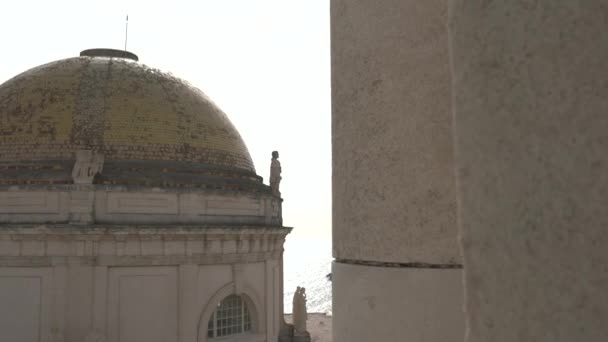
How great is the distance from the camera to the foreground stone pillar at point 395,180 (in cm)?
247

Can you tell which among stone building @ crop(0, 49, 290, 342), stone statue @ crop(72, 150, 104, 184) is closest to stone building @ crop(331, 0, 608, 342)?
stone building @ crop(0, 49, 290, 342)

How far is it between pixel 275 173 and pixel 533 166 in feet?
74.4

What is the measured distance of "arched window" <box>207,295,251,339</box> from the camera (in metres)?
19.9

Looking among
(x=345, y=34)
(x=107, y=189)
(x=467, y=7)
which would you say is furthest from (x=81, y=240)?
(x=467, y=7)

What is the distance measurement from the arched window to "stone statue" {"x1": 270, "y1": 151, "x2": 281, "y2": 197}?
481cm

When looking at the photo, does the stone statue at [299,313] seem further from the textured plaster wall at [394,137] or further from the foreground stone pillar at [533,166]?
the foreground stone pillar at [533,166]

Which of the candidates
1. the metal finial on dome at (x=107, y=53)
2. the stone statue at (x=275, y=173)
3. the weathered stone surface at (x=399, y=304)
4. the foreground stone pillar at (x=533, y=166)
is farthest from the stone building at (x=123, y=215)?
the foreground stone pillar at (x=533, y=166)

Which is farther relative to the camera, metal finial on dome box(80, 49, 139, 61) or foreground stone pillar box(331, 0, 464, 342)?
metal finial on dome box(80, 49, 139, 61)

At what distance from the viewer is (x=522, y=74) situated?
4.88 ft

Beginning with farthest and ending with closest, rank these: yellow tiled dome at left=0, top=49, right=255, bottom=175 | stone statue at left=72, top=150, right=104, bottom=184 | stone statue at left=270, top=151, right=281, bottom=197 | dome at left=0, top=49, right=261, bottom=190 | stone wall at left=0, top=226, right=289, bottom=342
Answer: stone statue at left=270, top=151, right=281, bottom=197 → yellow tiled dome at left=0, top=49, right=255, bottom=175 → dome at left=0, top=49, right=261, bottom=190 → stone statue at left=72, top=150, right=104, bottom=184 → stone wall at left=0, top=226, right=289, bottom=342

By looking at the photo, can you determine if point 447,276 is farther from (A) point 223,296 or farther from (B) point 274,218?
(B) point 274,218

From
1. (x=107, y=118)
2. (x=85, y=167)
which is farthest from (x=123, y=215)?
(x=107, y=118)

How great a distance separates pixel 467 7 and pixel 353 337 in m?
1.74

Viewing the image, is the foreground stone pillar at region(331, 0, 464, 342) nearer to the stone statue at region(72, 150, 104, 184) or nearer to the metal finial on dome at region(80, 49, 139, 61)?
the stone statue at region(72, 150, 104, 184)
